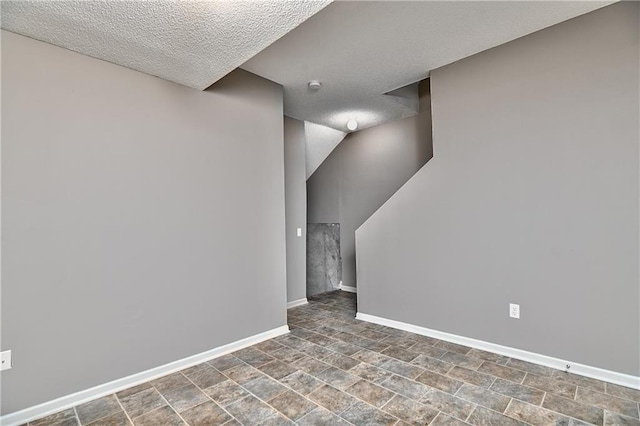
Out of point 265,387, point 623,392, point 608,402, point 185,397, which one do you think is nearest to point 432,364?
point 608,402

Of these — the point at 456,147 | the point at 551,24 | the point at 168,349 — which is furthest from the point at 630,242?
the point at 168,349

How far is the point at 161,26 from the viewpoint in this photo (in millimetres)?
1806

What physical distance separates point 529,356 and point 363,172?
3.17 metres

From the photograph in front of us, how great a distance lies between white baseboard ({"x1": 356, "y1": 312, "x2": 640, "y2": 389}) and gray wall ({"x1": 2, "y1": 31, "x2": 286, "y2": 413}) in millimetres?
1495

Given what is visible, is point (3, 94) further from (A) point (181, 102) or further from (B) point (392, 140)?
(B) point (392, 140)

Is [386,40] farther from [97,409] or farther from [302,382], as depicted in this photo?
[97,409]

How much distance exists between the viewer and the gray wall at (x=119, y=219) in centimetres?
186

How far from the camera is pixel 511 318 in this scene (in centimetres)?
256

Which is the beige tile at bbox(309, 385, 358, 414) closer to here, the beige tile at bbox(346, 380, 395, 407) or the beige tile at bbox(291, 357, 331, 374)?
the beige tile at bbox(346, 380, 395, 407)

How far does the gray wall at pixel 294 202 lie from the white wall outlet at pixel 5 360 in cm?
278

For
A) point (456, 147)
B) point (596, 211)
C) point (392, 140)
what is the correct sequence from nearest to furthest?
point (596, 211)
point (456, 147)
point (392, 140)

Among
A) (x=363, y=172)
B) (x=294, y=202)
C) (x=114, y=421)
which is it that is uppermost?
(x=363, y=172)

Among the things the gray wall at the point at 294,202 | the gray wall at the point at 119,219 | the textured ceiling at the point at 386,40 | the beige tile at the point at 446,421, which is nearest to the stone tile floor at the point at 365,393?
the beige tile at the point at 446,421

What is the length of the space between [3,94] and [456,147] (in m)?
3.26
